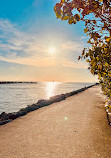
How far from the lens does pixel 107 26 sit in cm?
347

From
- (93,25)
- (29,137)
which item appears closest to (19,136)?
(29,137)

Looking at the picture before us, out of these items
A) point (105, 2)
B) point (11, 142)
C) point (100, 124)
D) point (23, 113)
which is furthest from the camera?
point (23, 113)

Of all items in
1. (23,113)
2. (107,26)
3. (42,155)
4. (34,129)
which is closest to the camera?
(107,26)

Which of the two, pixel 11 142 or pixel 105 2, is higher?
pixel 105 2

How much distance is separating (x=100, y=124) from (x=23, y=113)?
564 cm

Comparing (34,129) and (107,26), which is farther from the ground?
(107,26)

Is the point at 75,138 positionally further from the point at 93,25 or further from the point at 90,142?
the point at 93,25

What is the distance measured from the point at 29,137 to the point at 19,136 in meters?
0.46

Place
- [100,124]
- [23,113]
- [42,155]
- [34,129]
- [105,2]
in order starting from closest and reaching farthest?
[105,2], [42,155], [34,129], [100,124], [23,113]

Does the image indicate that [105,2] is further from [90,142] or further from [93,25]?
[90,142]

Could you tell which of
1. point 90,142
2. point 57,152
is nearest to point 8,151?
point 57,152

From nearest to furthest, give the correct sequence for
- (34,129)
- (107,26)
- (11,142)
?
(107,26), (11,142), (34,129)

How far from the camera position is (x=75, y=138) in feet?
23.1

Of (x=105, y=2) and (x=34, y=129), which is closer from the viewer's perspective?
(x=105, y=2)
